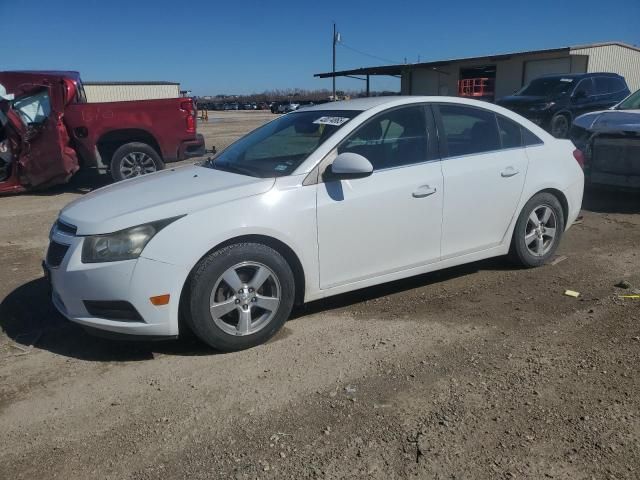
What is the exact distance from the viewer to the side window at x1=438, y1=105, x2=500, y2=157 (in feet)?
15.1

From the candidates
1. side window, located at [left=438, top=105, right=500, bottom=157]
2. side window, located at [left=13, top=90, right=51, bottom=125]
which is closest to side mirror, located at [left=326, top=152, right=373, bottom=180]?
side window, located at [left=438, top=105, right=500, bottom=157]

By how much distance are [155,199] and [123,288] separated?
643 mm

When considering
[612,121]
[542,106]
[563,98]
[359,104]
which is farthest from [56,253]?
[563,98]

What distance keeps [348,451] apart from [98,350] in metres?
2.04

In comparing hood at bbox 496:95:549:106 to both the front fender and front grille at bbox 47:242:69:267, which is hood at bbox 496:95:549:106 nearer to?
the front fender

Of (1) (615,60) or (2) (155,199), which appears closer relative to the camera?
(2) (155,199)

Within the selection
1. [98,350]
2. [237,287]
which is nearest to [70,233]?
[98,350]

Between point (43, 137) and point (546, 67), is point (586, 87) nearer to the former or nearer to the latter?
point (43, 137)

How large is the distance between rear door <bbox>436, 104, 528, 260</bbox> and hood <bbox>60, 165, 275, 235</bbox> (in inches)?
59.6

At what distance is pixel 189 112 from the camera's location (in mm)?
10328

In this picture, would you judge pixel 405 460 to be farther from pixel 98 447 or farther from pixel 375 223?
pixel 375 223

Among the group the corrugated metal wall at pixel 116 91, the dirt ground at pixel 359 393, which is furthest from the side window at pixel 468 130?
the corrugated metal wall at pixel 116 91

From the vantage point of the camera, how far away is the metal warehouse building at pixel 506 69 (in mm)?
27266

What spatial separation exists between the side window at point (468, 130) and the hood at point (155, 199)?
5.33ft
